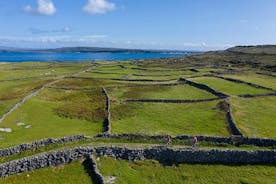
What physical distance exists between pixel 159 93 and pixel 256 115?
75.4 feet

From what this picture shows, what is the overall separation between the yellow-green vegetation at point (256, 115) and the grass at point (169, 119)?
2783 millimetres

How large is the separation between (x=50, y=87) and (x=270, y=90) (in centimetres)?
4820

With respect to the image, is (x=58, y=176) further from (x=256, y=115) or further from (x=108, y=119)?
(x=256, y=115)

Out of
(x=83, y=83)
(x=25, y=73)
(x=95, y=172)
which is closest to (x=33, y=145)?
(x=95, y=172)

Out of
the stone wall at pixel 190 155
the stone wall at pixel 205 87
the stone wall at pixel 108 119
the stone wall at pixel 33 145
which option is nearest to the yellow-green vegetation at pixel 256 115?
the stone wall at pixel 205 87

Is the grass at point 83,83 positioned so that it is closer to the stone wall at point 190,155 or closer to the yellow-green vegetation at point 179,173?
the stone wall at point 190,155

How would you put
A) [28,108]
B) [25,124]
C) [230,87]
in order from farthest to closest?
[230,87] < [28,108] < [25,124]

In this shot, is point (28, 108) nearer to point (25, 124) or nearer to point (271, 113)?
point (25, 124)

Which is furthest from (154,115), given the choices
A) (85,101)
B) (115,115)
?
(85,101)

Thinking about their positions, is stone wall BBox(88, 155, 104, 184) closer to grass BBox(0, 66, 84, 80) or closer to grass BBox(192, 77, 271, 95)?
grass BBox(192, 77, 271, 95)

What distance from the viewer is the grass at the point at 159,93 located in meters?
67.3

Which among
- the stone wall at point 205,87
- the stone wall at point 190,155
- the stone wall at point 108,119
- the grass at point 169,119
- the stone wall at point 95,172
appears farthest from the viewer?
the stone wall at point 205,87

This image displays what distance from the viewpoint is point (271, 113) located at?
54.8 metres

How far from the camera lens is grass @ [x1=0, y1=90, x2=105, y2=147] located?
42.3 metres
